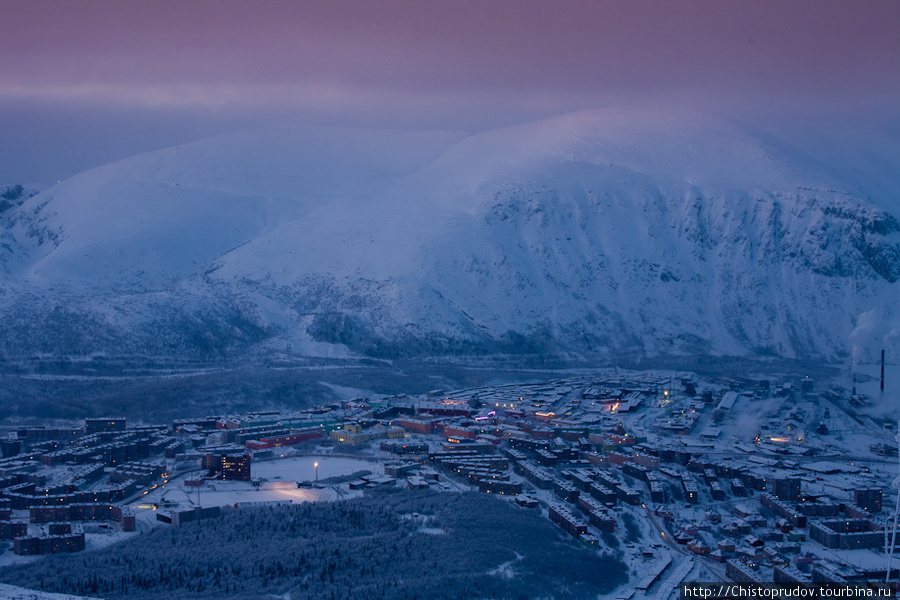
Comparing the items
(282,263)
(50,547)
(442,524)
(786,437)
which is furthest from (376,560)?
(282,263)

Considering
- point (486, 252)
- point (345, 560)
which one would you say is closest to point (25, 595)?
point (345, 560)

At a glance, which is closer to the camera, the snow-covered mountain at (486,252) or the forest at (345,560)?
the forest at (345,560)

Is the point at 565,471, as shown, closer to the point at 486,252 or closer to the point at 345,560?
the point at 345,560

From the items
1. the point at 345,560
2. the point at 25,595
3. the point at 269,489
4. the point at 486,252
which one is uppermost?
the point at 486,252

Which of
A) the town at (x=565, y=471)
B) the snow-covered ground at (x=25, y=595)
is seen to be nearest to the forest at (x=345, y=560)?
the snow-covered ground at (x=25, y=595)

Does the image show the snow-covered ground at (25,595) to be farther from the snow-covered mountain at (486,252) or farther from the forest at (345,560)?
the snow-covered mountain at (486,252)

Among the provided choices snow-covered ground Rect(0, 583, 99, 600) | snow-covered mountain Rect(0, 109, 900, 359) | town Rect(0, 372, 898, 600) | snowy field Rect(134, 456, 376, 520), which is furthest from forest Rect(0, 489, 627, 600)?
snow-covered mountain Rect(0, 109, 900, 359)
